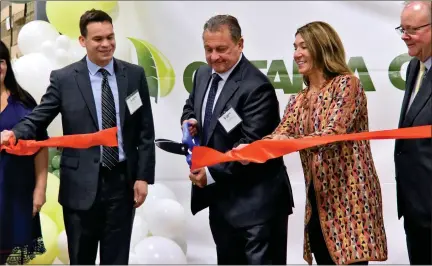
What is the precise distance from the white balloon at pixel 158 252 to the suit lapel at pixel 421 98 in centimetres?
209

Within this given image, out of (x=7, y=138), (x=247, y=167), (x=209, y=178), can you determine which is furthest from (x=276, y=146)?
(x=7, y=138)

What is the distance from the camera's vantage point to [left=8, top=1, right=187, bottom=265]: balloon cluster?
4.91 m

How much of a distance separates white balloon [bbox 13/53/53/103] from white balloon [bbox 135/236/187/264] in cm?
135

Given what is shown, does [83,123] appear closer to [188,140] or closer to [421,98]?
[188,140]

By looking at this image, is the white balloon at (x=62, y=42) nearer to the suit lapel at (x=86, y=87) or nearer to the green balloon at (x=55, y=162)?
the green balloon at (x=55, y=162)

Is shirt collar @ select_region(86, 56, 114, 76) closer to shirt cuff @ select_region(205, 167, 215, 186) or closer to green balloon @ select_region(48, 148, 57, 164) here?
shirt cuff @ select_region(205, 167, 215, 186)

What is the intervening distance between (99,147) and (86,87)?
0.35 metres

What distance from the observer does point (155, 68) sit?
508 centimetres

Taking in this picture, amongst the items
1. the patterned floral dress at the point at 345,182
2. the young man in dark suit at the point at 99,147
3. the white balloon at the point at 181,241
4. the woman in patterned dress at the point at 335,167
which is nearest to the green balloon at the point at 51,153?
the white balloon at the point at 181,241

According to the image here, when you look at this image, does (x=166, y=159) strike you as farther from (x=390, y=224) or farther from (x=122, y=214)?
(x=390, y=224)

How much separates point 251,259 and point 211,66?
104 centimetres

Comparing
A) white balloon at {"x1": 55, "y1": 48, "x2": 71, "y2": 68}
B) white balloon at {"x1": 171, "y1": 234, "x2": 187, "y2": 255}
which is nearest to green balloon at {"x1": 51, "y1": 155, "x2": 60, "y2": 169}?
white balloon at {"x1": 55, "y1": 48, "x2": 71, "y2": 68}

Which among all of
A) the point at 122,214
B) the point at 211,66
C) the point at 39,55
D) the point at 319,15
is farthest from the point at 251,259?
the point at 39,55

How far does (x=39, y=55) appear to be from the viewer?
5.15 metres
